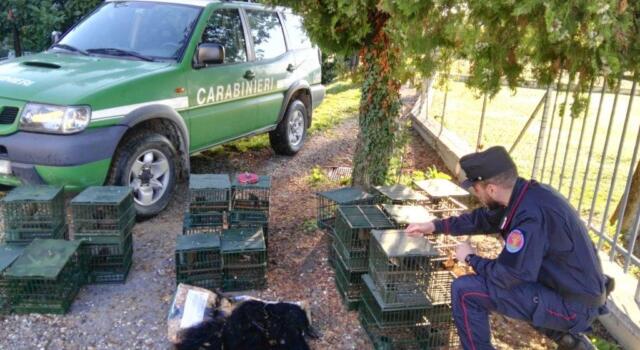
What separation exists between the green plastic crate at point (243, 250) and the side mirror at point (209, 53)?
2.22 meters

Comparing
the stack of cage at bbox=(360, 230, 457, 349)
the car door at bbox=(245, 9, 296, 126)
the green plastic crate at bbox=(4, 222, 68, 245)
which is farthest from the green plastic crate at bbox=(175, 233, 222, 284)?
the car door at bbox=(245, 9, 296, 126)

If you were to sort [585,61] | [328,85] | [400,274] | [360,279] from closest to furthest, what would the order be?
1. [585,61]
2. [400,274]
3. [360,279]
4. [328,85]

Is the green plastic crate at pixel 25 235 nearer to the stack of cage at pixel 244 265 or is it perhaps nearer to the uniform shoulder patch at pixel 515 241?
the stack of cage at pixel 244 265

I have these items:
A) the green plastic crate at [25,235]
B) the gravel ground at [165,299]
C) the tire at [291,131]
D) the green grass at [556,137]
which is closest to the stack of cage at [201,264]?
the gravel ground at [165,299]

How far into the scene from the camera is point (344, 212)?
3.85 meters

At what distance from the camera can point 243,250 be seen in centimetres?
372

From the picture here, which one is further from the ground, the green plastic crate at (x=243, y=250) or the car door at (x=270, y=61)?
the car door at (x=270, y=61)

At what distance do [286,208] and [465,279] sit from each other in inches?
111

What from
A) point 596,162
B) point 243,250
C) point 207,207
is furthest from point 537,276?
point 596,162

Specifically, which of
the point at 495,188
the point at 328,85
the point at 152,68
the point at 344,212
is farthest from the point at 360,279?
the point at 328,85

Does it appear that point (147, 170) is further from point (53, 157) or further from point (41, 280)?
point (41, 280)

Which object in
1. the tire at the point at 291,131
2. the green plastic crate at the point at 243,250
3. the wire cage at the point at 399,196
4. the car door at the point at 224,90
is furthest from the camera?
the tire at the point at 291,131

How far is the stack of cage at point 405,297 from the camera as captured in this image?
312 centimetres

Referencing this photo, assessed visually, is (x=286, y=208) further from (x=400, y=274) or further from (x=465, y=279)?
(x=465, y=279)
